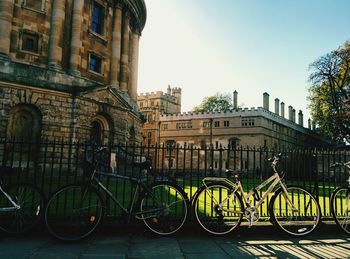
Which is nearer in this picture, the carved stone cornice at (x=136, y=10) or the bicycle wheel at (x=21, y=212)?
the bicycle wheel at (x=21, y=212)

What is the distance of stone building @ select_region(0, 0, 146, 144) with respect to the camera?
18.1 meters

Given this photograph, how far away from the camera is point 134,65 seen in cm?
3055

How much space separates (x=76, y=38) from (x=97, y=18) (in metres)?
4.39

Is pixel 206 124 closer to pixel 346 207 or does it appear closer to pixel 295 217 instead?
pixel 346 207

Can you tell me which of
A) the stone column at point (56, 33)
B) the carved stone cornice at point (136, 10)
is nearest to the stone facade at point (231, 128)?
the carved stone cornice at point (136, 10)

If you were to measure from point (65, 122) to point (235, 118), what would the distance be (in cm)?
3680

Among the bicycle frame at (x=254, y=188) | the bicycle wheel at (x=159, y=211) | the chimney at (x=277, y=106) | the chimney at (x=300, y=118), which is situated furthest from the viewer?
the chimney at (x=300, y=118)

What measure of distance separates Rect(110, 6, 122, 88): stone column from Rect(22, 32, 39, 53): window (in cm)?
639

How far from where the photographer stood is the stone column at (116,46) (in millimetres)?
25078

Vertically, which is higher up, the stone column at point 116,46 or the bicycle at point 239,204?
the stone column at point 116,46

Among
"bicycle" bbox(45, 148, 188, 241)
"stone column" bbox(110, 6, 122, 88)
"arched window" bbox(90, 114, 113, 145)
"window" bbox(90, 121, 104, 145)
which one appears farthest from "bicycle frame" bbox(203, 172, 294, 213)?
"stone column" bbox(110, 6, 122, 88)

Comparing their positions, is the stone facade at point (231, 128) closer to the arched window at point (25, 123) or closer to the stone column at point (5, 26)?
the arched window at point (25, 123)

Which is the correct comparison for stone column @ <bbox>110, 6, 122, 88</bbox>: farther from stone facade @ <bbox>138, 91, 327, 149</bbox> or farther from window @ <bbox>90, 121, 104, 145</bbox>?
stone facade @ <bbox>138, 91, 327, 149</bbox>

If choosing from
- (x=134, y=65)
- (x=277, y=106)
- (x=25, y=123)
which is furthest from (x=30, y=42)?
(x=277, y=106)
